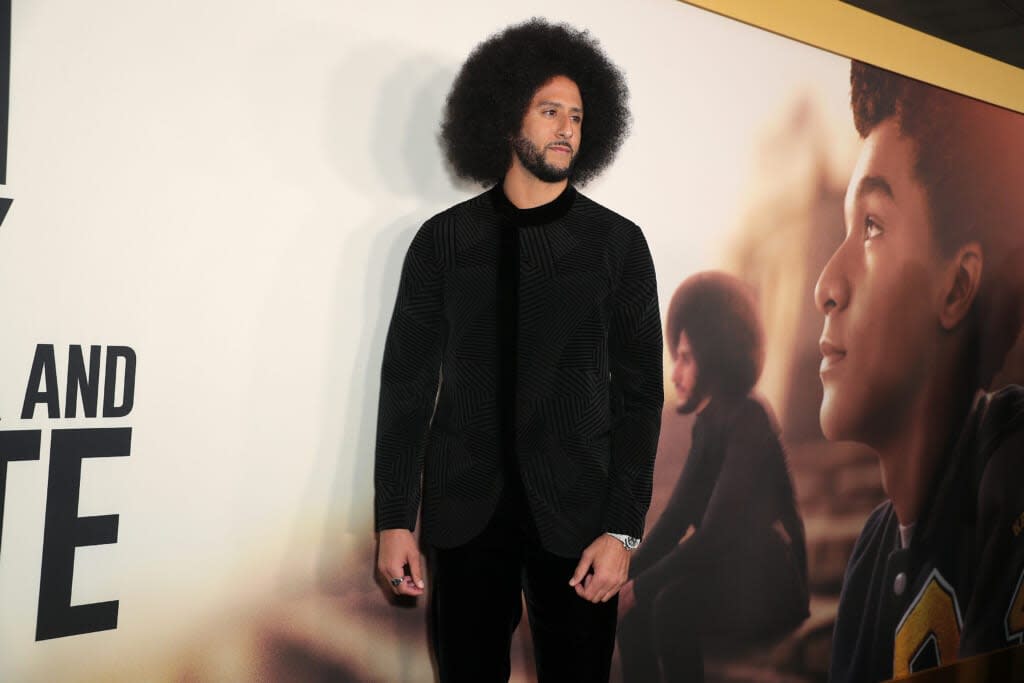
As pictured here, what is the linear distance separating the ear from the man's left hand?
1.99 m

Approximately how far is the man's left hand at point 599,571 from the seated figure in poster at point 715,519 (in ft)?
2.50

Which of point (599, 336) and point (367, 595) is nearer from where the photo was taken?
point (599, 336)

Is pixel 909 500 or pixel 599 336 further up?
pixel 599 336

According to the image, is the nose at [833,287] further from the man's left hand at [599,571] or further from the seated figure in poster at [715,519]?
the man's left hand at [599,571]

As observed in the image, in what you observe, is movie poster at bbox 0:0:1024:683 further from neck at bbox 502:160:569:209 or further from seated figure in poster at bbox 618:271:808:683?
neck at bbox 502:160:569:209

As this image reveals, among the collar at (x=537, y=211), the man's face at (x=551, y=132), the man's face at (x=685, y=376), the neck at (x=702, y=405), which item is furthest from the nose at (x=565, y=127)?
the neck at (x=702, y=405)

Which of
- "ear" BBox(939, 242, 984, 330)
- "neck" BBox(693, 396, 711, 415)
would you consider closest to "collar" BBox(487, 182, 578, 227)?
"neck" BBox(693, 396, 711, 415)

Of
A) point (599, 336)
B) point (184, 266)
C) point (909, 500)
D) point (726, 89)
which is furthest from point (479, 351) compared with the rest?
point (909, 500)

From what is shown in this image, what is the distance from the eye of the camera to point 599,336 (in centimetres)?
172

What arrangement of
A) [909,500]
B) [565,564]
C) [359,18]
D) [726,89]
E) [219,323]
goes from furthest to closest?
1. [909,500]
2. [726,89]
3. [359,18]
4. [219,323]
5. [565,564]

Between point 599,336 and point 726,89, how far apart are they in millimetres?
1152

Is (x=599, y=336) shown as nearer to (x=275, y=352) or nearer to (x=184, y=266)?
(x=275, y=352)

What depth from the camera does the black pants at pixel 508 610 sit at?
1664 mm

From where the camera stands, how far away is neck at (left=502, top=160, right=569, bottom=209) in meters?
1.78
